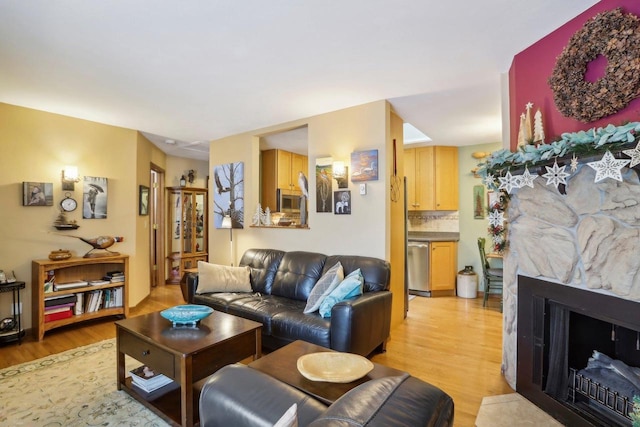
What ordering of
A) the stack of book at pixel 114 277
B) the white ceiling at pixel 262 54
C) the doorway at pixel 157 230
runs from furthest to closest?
1. the doorway at pixel 157 230
2. the stack of book at pixel 114 277
3. the white ceiling at pixel 262 54

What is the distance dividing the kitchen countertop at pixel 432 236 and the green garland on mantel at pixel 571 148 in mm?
2905

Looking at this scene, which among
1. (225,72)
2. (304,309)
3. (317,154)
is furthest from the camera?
(317,154)

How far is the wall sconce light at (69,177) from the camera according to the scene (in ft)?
12.3

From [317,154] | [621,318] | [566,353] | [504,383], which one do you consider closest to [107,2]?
[317,154]

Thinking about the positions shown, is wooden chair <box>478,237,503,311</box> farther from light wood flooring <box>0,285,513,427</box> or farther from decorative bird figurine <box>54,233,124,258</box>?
decorative bird figurine <box>54,233,124,258</box>

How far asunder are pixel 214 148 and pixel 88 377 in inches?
136

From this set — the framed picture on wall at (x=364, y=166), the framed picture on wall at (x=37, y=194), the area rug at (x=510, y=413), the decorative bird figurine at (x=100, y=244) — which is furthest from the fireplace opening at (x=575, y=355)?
the framed picture on wall at (x=37, y=194)

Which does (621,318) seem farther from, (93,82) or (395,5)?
(93,82)

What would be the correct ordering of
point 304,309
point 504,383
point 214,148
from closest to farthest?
point 504,383, point 304,309, point 214,148

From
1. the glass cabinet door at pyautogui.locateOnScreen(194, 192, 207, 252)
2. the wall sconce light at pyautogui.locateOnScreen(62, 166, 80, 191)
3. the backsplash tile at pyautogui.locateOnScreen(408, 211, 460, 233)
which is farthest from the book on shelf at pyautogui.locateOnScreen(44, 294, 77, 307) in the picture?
the backsplash tile at pyautogui.locateOnScreen(408, 211, 460, 233)

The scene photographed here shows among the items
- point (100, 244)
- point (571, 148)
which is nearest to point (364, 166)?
point (571, 148)

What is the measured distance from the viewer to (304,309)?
9.68 feet

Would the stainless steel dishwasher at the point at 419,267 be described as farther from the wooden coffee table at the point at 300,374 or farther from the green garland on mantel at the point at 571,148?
the wooden coffee table at the point at 300,374

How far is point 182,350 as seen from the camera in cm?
189
